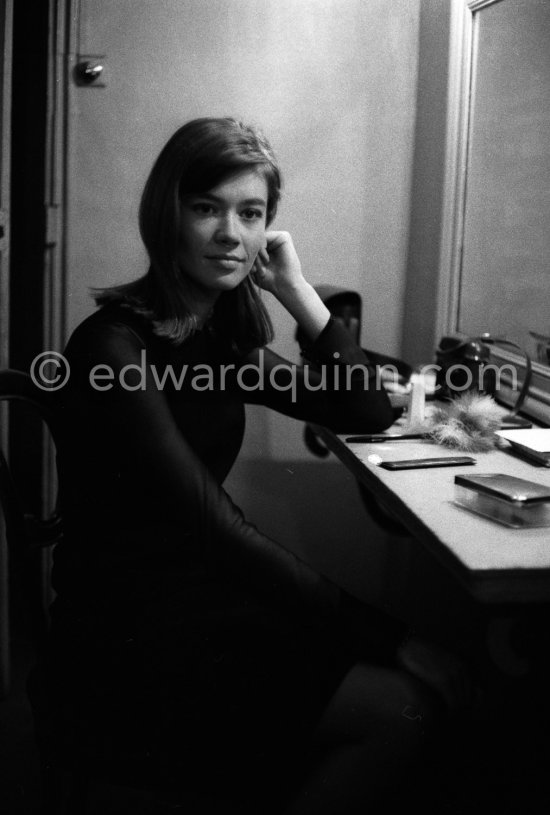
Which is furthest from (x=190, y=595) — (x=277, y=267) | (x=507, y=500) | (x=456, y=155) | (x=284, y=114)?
(x=456, y=155)

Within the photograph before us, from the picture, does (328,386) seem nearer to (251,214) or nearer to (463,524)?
(251,214)

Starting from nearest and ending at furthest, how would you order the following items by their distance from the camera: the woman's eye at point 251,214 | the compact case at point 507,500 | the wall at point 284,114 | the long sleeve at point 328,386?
the compact case at point 507,500 → the woman's eye at point 251,214 → the long sleeve at point 328,386 → the wall at point 284,114

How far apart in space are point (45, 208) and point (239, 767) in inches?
53.1

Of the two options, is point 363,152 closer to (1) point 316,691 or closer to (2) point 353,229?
(2) point 353,229

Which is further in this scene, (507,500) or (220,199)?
(220,199)

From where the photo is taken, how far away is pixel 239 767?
1022 mm

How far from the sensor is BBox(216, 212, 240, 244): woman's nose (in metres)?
1.34

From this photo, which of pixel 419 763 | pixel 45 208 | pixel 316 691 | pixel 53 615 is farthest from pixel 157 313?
pixel 45 208

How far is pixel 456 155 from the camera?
2.16 m

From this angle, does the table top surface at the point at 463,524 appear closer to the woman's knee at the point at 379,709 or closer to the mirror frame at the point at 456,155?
the woman's knee at the point at 379,709

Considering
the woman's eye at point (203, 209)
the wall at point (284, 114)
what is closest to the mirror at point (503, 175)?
the wall at point (284, 114)

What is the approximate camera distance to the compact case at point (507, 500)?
43.3 inches

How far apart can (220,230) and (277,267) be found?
24 cm

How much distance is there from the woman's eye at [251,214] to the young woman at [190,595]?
3 centimetres
